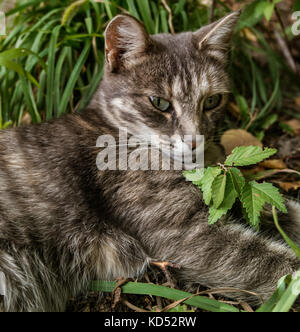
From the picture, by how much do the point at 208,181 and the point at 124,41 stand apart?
901 mm

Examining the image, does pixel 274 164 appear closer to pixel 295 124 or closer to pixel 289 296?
pixel 295 124

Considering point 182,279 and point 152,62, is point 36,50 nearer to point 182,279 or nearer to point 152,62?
point 152,62

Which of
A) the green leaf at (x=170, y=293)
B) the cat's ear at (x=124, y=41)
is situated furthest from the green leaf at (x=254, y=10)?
the green leaf at (x=170, y=293)

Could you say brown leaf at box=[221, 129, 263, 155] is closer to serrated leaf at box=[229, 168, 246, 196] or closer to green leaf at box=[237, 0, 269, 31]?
green leaf at box=[237, 0, 269, 31]

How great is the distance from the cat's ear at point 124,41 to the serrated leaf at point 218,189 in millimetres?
826

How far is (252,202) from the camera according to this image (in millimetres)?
1847

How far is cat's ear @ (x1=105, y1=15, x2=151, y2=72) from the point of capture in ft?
6.79

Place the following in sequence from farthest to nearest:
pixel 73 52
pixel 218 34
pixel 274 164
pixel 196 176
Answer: pixel 73 52 < pixel 274 164 < pixel 218 34 < pixel 196 176

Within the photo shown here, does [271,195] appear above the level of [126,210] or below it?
above

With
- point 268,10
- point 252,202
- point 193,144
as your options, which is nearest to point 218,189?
point 252,202
